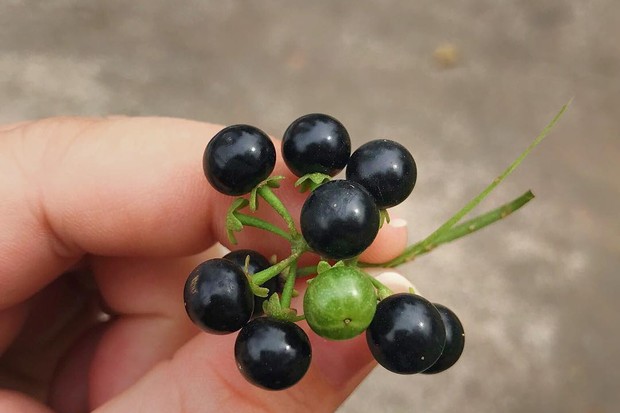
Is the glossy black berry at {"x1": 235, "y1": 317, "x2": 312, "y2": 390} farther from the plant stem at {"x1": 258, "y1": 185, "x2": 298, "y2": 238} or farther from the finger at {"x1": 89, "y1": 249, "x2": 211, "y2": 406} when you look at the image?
the finger at {"x1": 89, "y1": 249, "x2": 211, "y2": 406}

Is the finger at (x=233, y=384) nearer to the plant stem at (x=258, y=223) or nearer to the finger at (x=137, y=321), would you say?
the plant stem at (x=258, y=223)

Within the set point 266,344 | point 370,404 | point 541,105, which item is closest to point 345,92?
point 541,105

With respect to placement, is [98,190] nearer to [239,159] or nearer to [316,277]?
[239,159]

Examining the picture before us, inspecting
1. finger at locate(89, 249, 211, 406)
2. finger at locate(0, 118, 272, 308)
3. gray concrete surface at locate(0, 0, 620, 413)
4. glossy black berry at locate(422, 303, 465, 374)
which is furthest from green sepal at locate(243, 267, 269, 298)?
gray concrete surface at locate(0, 0, 620, 413)

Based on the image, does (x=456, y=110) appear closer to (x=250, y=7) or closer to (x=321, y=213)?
(x=250, y=7)

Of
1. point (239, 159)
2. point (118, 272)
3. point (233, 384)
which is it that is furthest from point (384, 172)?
point (118, 272)

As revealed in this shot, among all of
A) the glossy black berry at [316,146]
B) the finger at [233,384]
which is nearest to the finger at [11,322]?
the finger at [233,384]
